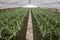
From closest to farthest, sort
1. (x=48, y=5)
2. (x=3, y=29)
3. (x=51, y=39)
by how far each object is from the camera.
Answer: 1. (x=51, y=39)
2. (x=3, y=29)
3. (x=48, y=5)

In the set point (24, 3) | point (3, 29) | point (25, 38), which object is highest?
point (3, 29)

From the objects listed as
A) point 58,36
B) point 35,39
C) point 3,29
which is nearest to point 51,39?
point 58,36

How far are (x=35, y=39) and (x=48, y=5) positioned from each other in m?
15.7

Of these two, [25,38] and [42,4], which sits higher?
[25,38]

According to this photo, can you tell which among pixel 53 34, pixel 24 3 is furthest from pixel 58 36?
pixel 24 3

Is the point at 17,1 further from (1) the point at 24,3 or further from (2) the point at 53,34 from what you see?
(2) the point at 53,34

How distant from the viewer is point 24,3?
771 inches

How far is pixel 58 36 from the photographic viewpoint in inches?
105

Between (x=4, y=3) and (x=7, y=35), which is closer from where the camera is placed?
(x=7, y=35)

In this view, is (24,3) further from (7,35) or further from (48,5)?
(7,35)

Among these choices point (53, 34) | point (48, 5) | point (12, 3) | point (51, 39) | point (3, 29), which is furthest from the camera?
point (12, 3)

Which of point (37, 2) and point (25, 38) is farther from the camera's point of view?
point (37, 2)

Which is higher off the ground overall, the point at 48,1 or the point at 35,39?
the point at 35,39

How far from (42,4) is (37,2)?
0.79 meters
